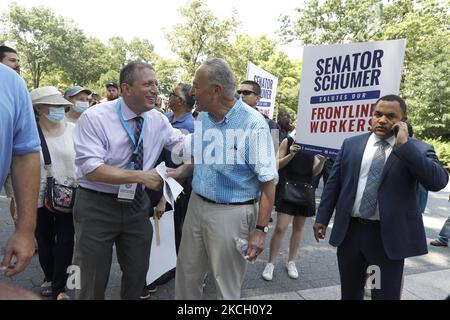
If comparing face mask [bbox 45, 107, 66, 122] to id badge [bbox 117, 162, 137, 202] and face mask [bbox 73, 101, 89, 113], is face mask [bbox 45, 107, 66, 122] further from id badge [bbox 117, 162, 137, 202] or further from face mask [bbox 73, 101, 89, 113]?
id badge [bbox 117, 162, 137, 202]

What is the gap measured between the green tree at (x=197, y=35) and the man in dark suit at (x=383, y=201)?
19202 millimetres

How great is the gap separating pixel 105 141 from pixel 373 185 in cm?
174

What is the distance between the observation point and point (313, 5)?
74.3 feet

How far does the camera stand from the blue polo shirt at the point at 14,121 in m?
1.51

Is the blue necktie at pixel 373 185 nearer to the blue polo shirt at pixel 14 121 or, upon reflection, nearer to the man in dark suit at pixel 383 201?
the man in dark suit at pixel 383 201

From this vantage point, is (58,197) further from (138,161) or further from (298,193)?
(298,193)

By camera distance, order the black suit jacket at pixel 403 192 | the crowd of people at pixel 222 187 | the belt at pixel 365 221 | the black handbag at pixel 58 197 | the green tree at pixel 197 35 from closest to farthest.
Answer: the black suit jacket at pixel 403 192
the crowd of people at pixel 222 187
the belt at pixel 365 221
the black handbag at pixel 58 197
the green tree at pixel 197 35

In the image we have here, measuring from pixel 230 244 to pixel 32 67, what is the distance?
36.2 meters

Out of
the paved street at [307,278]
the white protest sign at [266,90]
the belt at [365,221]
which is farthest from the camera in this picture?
the white protest sign at [266,90]

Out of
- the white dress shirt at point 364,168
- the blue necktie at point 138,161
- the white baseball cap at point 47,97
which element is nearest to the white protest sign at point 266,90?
the white baseball cap at point 47,97

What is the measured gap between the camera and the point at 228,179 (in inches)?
86.1

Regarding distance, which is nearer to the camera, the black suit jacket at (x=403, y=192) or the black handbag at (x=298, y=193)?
the black suit jacket at (x=403, y=192)

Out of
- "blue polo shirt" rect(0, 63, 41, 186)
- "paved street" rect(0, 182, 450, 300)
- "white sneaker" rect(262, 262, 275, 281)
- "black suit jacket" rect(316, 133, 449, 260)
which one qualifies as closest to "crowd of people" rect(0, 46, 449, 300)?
"black suit jacket" rect(316, 133, 449, 260)
